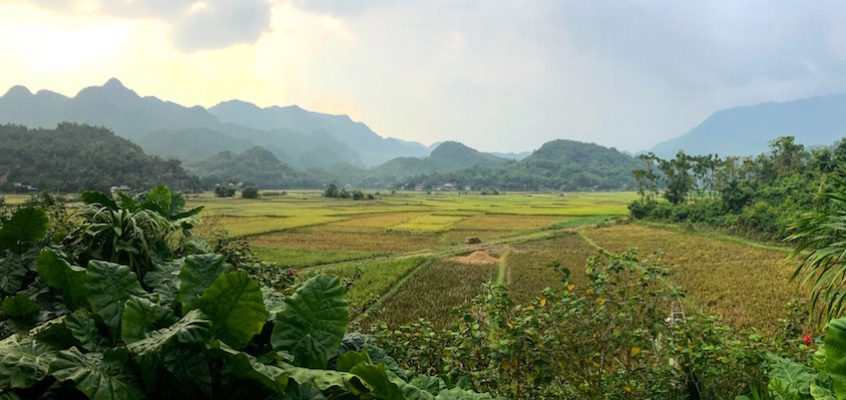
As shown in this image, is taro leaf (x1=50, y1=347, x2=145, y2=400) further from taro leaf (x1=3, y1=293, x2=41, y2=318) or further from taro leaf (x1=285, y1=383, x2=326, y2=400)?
taro leaf (x1=3, y1=293, x2=41, y2=318)

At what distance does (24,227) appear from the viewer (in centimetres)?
239

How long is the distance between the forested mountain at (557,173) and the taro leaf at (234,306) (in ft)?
395

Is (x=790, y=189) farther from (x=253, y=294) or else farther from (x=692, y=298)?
(x=253, y=294)

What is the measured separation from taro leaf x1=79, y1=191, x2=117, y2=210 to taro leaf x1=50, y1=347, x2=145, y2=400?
5.96 feet

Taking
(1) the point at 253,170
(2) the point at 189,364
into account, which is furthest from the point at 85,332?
(1) the point at 253,170

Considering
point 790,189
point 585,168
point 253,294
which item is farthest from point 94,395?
point 585,168

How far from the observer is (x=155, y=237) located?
9.32ft

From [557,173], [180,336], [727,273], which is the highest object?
[557,173]

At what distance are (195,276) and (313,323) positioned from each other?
0.48 meters

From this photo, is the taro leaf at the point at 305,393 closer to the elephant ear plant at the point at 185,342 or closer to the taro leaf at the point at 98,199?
the elephant ear plant at the point at 185,342

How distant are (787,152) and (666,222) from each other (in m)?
13.7

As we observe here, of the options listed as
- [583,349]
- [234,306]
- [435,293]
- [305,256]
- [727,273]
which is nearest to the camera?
[234,306]

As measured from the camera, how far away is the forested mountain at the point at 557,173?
122m

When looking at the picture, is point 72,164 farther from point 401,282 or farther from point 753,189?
point 753,189
